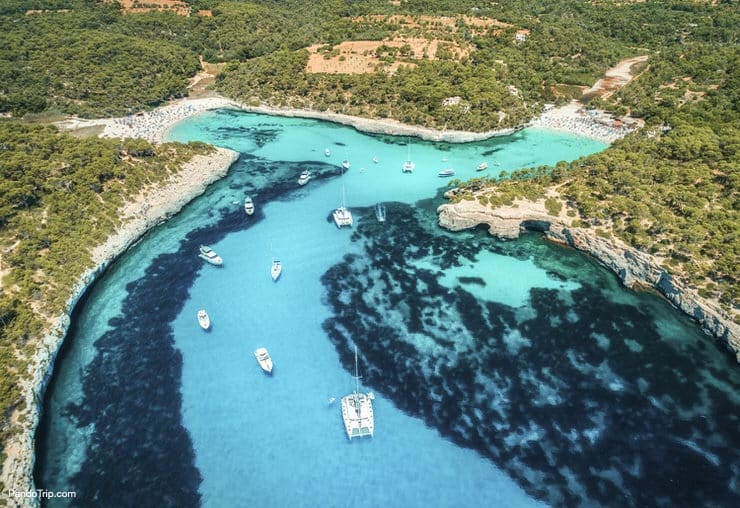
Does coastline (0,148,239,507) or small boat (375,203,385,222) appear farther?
small boat (375,203,385,222)

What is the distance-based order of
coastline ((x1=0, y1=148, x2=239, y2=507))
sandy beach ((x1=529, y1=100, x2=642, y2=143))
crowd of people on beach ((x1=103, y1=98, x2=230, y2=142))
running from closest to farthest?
coastline ((x1=0, y1=148, x2=239, y2=507)), sandy beach ((x1=529, y1=100, x2=642, y2=143)), crowd of people on beach ((x1=103, y1=98, x2=230, y2=142))

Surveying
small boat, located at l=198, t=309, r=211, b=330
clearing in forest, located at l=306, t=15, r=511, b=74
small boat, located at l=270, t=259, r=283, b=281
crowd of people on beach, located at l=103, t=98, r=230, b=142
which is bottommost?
small boat, located at l=198, t=309, r=211, b=330

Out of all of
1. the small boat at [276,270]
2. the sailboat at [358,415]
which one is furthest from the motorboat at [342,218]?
the sailboat at [358,415]

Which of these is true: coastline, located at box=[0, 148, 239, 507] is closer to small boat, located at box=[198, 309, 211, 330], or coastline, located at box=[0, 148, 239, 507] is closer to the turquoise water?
the turquoise water

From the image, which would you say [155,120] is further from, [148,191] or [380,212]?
[380,212]

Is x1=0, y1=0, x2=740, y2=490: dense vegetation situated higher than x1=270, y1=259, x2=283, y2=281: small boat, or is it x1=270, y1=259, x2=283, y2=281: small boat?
x1=0, y1=0, x2=740, y2=490: dense vegetation

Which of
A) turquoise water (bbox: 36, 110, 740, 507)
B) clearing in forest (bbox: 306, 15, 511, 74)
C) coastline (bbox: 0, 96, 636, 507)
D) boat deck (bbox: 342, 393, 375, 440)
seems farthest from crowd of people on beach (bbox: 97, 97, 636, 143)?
boat deck (bbox: 342, 393, 375, 440)

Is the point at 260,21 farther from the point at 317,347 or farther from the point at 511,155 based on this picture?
the point at 317,347
